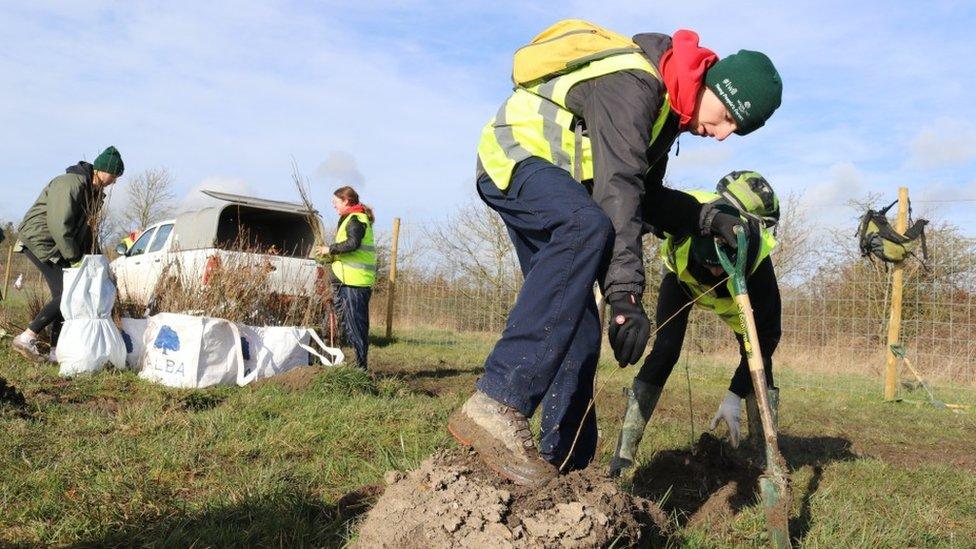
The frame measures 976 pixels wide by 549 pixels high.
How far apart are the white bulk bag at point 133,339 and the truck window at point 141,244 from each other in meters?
5.52

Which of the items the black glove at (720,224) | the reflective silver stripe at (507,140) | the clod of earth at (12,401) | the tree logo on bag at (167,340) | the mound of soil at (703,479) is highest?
the reflective silver stripe at (507,140)

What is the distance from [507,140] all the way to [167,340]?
435cm

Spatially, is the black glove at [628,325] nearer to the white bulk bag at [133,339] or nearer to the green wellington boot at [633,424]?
the green wellington boot at [633,424]

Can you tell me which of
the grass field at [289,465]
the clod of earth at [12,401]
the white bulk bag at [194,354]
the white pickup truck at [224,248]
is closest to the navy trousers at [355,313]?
the white pickup truck at [224,248]

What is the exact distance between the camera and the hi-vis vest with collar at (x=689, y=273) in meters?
3.93

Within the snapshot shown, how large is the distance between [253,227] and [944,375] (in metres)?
9.50

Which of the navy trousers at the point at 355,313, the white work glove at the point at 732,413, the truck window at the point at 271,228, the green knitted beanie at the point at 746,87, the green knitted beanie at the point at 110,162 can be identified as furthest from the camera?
the truck window at the point at 271,228

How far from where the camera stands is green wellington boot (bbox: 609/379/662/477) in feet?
12.7

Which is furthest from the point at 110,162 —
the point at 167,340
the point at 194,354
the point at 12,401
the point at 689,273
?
the point at 689,273

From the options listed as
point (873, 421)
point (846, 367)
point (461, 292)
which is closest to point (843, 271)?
point (846, 367)

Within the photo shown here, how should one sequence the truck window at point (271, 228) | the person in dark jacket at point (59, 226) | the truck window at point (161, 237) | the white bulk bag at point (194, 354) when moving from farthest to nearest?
the truck window at point (161, 237) < the truck window at point (271, 228) < the person in dark jacket at point (59, 226) < the white bulk bag at point (194, 354)

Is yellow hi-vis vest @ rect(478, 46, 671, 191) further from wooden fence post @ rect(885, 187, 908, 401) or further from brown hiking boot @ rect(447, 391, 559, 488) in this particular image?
wooden fence post @ rect(885, 187, 908, 401)

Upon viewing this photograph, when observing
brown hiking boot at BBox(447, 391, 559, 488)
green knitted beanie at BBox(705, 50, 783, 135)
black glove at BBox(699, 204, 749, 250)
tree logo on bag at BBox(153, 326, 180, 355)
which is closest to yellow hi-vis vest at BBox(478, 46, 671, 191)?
green knitted beanie at BBox(705, 50, 783, 135)

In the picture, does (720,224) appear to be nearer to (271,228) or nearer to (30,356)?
(30,356)
